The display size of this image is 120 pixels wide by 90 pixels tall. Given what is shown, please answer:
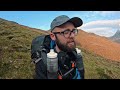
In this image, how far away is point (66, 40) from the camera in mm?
3455

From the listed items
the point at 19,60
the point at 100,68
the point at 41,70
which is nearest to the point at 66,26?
the point at 41,70

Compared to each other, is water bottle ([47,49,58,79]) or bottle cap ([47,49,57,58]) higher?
bottle cap ([47,49,57,58])

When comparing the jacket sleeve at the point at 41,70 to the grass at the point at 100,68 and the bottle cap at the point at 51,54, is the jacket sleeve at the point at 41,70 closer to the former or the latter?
the bottle cap at the point at 51,54

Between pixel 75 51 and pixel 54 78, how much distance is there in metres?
0.45

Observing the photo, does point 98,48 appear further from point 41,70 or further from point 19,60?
point 41,70

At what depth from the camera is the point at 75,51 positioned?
3.53 meters

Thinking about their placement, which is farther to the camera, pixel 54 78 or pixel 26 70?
pixel 26 70

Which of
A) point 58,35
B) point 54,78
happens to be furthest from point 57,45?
point 54,78

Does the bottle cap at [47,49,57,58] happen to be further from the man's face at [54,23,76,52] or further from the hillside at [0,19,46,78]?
the hillside at [0,19,46,78]

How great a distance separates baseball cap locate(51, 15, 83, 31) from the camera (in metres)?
3.37

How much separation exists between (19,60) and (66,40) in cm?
122

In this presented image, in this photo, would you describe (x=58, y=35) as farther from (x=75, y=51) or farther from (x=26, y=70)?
(x=26, y=70)

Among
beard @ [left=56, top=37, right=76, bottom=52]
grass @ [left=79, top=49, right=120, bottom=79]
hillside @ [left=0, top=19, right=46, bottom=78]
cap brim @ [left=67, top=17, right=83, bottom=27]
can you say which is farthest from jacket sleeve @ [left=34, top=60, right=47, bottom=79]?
grass @ [left=79, top=49, right=120, bottom=79]
